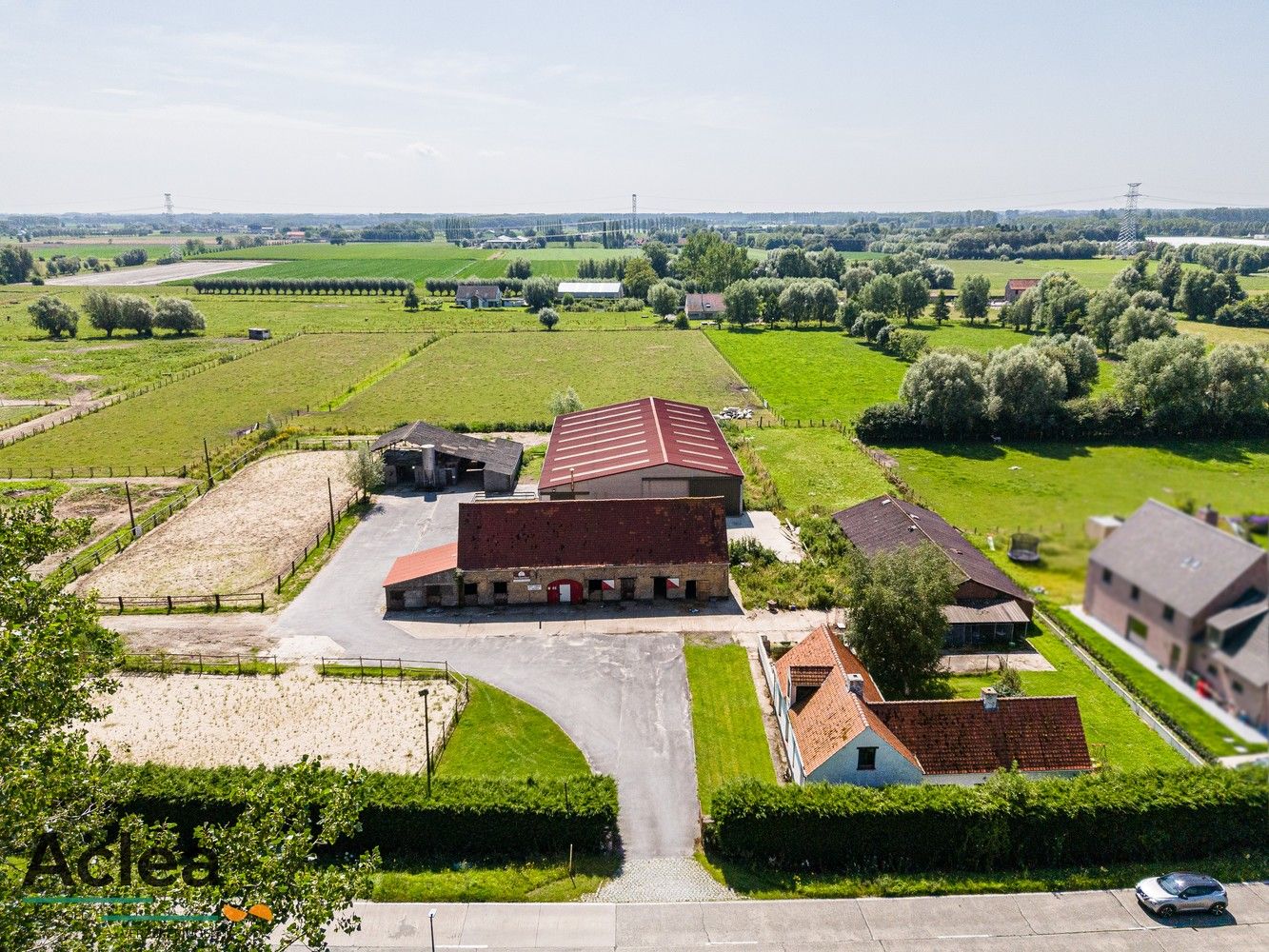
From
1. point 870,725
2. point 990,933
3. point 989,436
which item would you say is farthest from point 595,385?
point 990,933

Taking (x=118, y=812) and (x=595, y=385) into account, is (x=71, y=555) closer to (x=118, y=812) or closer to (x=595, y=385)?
(x=118, y=812)

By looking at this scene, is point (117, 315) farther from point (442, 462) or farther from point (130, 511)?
point (442, 462)

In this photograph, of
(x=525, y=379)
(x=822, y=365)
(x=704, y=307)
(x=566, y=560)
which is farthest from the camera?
(x=704, y=307)

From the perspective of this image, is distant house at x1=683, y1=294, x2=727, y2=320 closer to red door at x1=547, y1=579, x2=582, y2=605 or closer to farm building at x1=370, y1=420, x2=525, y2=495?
farm building at x1=370, y1=420, x2=525, y2=495

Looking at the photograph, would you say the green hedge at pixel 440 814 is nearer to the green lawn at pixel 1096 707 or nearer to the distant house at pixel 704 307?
the green lawn at pixel 1096 707

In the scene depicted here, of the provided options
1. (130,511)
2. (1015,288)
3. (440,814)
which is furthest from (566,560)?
(1015,288)

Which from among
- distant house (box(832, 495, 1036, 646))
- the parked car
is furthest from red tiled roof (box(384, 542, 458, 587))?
the parked car
